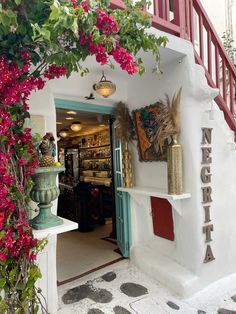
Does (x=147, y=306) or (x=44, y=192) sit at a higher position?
(x=44, y=192)

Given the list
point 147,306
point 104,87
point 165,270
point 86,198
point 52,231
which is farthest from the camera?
point 86,198

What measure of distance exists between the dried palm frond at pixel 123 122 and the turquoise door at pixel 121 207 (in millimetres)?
252

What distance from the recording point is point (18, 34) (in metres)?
1.23

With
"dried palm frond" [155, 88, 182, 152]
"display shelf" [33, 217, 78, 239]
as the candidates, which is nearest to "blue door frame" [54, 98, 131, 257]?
"dried palm frond" [155, 88, 182, 152]

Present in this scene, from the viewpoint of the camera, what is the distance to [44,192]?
167 cm

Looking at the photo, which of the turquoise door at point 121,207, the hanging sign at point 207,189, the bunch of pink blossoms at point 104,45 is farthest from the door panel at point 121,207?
the bunch of pink blossoms at point 104,45

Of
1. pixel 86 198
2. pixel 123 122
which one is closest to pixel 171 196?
pixel 123 122

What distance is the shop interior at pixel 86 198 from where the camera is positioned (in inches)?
140

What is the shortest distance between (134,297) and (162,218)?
3.18 feet

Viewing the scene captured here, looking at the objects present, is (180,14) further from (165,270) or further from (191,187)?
(165,270)

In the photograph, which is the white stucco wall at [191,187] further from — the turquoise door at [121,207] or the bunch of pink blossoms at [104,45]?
the bunch of pink blossoms at [104,45]

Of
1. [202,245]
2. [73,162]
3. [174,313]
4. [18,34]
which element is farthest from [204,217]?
[73,162]

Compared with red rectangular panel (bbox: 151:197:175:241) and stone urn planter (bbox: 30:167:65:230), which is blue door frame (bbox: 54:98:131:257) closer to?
red rectangular panel (bbox: 151:197:175:241)

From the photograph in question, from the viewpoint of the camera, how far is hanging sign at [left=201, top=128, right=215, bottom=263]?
2600 mm
